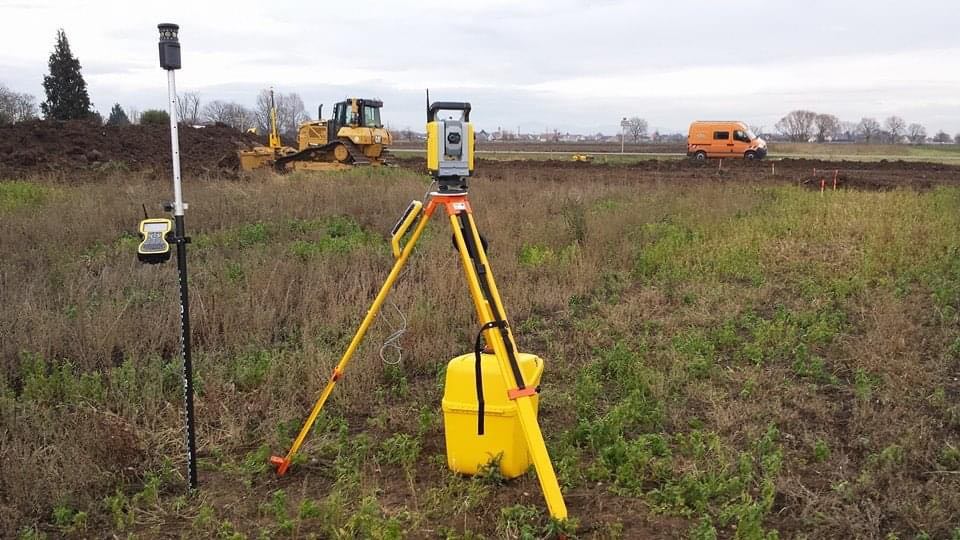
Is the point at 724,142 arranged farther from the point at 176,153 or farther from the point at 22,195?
the point at 176,153

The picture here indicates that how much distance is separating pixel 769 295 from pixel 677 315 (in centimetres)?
142

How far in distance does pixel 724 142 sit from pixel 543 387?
3052cm

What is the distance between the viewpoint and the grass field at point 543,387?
3289 millimetres

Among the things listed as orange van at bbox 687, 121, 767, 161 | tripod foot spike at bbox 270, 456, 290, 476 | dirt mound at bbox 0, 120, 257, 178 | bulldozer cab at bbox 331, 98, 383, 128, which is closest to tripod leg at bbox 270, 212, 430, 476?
tripod foot spike at bbox 270, 456, 290, 476

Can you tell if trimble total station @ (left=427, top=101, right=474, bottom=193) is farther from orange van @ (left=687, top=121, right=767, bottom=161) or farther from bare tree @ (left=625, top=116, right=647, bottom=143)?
bare tree @ (left=625, top=116, right=647, bottom=143)

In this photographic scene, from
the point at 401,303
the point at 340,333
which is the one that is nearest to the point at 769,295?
the point at 401,303

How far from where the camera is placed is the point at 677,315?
21.6 ft

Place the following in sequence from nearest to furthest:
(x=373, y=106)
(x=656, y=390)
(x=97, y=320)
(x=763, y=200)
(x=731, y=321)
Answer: (x=656, y=390), (x=97, y=320), (x=731, y=321), (x=763, y=200), (x=373, y=106)

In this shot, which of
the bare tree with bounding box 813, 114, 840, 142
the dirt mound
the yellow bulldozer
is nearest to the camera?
the dirt mound

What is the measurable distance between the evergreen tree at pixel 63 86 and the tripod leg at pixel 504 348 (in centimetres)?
4616

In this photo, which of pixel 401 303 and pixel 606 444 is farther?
pixel 401 303

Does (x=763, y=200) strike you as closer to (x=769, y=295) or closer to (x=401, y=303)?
(x=769, y=295)

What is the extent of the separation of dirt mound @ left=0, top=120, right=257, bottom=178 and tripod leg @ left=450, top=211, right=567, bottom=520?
16.8 metres

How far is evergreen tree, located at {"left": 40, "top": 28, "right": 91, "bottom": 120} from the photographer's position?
41094mm
